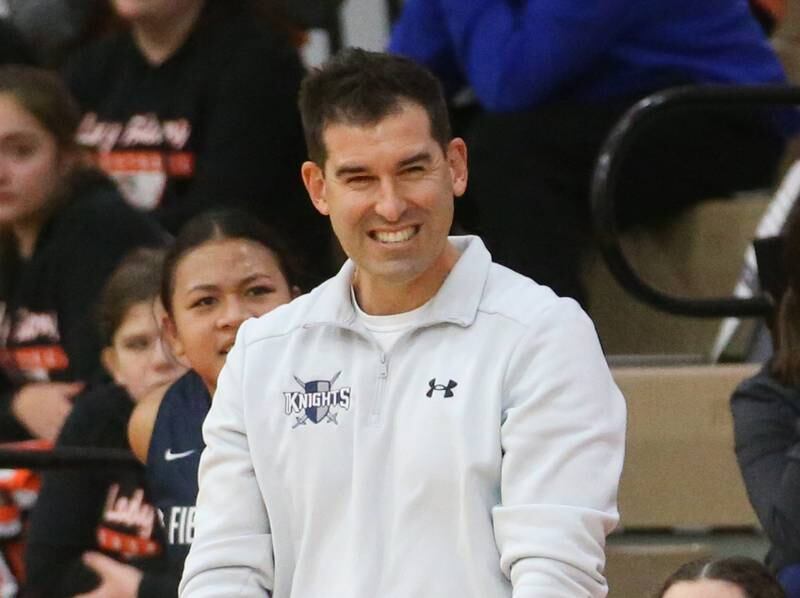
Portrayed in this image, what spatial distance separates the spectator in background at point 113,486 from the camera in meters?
4.09

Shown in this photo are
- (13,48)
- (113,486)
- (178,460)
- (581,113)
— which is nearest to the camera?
(178,460)

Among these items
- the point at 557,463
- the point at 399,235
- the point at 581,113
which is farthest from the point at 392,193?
the point at 581,113

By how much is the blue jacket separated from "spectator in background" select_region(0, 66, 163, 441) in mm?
863

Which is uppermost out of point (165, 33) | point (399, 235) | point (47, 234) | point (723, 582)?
point (399, 235)

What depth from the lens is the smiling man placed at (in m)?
2.73

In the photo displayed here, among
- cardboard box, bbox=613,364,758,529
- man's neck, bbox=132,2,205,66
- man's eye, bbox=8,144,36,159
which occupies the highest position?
man's neck, bbox=132,2,205,66

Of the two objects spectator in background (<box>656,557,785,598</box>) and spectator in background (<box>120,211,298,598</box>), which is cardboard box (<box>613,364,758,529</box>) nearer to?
spectator in background (<box>120,211,298,598</box>)

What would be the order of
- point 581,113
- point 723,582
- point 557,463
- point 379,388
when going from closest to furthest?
point 557,463 → point 379,388 → point 723,582 → point 581,113

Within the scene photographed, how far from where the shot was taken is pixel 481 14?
15.8 ft

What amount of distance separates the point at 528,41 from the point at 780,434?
4.31 feet

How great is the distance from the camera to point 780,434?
3.77 m

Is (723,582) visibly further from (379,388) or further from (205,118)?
(205,118)

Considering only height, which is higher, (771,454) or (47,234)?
(47,234)

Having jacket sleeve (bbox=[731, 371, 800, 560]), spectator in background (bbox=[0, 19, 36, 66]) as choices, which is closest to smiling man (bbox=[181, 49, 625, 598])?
jacket sleeve (bbox=[731, 371, 800, 560])
